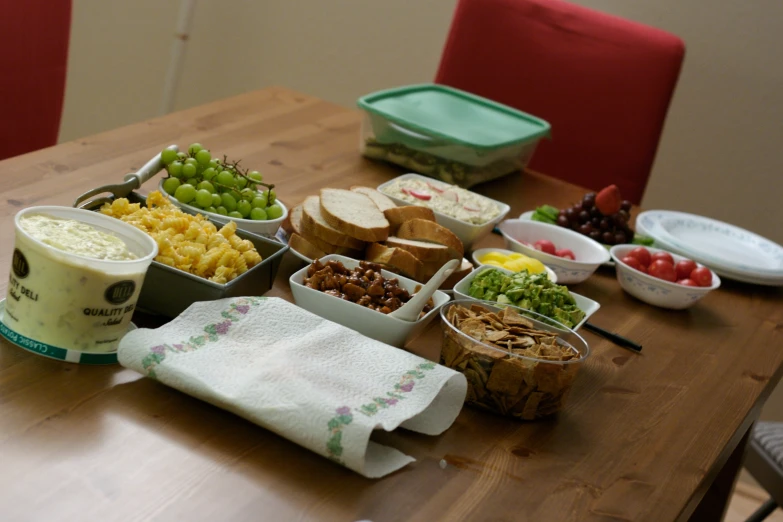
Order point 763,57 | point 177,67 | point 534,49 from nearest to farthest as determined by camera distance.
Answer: point 534,49, point 763,57, point 177,67

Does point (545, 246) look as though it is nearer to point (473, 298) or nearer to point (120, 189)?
point (473, 298)

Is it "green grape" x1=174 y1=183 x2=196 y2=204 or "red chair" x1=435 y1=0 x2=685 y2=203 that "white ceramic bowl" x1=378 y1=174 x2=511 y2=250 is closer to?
"green grape" x1=174 y1=183 x2=196 y2=204

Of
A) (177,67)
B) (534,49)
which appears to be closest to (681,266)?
(534,49)

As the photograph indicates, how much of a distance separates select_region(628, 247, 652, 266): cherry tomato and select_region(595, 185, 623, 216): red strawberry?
0.46 ft

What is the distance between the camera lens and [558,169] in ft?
8.01

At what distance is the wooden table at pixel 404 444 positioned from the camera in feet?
2.73

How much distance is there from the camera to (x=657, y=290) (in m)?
1.58

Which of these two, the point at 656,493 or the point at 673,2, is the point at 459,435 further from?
the point at 673,2

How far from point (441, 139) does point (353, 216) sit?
53 centimetres

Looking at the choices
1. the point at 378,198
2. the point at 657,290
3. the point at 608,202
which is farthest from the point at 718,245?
the point at 378,198

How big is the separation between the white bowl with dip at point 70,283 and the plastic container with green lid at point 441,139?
0.96 meters

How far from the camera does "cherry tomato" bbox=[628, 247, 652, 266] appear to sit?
165 centimetres

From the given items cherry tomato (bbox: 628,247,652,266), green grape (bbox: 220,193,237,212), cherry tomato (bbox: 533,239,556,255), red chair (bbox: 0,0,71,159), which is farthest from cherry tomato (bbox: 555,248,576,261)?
red chair (bbox: 0,0,71,159)

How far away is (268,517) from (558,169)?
5.79ft
